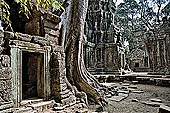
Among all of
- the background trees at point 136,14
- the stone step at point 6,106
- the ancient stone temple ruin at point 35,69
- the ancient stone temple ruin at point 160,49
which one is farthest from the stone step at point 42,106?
the background trees at point 136,14

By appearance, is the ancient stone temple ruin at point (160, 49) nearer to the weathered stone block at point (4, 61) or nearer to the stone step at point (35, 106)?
the stone step at point (35, 106)

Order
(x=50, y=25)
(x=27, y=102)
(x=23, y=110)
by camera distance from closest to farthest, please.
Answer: (x=23, y=110), (x=27, y=102), (x=50, y=25)

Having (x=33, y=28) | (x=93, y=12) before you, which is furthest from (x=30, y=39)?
(x=93, y=12)

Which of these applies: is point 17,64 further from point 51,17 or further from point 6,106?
point 51,17

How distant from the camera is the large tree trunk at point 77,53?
5605 mm

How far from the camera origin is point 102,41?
57.2 feet

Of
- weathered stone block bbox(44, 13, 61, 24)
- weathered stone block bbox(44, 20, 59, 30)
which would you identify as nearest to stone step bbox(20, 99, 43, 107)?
weathered stone block bbox(44, 20, 59, 30)

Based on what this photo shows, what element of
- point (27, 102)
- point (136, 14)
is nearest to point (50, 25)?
point (27, 102)

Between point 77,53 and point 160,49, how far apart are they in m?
13.8

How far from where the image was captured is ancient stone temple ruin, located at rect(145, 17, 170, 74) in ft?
51.4

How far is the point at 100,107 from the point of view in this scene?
525cm

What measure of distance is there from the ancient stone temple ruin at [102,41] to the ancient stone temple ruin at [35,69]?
11.2 metres

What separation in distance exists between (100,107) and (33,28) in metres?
3.74

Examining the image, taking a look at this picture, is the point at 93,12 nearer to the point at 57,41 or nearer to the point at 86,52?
the point at 86,52
